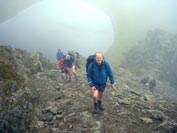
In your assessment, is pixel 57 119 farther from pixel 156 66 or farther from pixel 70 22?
pixel 70 22

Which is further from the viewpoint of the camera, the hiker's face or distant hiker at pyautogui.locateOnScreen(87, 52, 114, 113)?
distant hiker at pyautogui.locateOnScreen(87, 52, 114, 113)

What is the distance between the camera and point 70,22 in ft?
326

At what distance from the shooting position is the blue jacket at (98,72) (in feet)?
35.0

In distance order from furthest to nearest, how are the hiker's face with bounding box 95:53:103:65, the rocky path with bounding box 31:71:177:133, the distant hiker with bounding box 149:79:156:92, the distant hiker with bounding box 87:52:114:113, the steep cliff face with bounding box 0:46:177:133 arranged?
the distant hiker with bounding box 149:79:156:92, the rocky path with bounding box 31:71:177:133, the distant hiker with bounding box 87:52:114:113, the hiker's face with bounding box 95:53:103:65, the steep cliff face with bounding box 0:46:177:133

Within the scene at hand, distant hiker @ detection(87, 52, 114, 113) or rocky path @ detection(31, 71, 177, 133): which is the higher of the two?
distant hiker @ detection(87, 52, 114, 113)

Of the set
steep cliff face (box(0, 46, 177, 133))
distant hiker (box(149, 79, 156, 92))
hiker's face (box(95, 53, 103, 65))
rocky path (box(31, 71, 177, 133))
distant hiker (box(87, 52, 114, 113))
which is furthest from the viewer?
distant hiker (box(149, 79, 156, 92))

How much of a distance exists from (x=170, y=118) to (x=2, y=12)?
59.7 meters

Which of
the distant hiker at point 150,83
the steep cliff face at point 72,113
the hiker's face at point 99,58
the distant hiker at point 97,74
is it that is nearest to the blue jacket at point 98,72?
the distant hiker at point 97,74

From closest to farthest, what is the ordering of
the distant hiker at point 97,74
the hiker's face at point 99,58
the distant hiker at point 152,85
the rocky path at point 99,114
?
the hiker's face at point 99,58 < the distant hiker at point 97,74 < the rocky path at point 99,114 < the distant hiker at point 152,85

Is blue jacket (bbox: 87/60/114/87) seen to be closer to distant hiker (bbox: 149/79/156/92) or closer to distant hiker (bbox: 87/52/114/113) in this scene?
distant hiker (bbox: 87/52/114/113)

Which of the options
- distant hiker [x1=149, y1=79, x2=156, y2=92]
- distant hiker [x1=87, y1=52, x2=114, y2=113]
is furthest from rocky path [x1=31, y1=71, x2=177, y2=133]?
distant hiker [x1=149, y1=79, x2=156, y2=92]

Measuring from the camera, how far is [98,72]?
10695 mm

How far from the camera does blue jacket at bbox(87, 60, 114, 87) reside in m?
10.7

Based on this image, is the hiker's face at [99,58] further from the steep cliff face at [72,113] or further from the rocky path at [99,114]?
the rocky path at [99,114]
